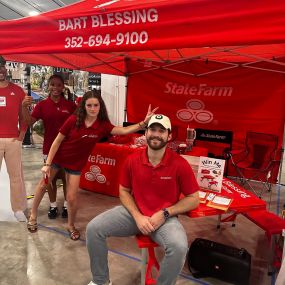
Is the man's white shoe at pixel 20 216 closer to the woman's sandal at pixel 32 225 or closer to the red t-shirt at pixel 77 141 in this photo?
the woman's sandal at pixel 32 225

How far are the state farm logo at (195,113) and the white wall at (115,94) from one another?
62.0 inches

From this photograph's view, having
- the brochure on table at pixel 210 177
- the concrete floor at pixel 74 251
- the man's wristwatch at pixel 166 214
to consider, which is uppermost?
the brochure on table at pixel 210 177

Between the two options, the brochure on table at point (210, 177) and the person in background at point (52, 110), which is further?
the person in background at point (52, 110)

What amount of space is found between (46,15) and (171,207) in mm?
1659

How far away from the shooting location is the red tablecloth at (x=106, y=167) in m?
4.12

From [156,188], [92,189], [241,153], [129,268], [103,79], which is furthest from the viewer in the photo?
[103,79]

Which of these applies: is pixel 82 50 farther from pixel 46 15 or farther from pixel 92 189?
pixel 92 189

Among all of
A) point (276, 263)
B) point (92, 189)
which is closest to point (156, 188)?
point (276, 263)

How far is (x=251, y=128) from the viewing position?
5320mm

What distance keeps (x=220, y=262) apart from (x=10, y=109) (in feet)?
7.90

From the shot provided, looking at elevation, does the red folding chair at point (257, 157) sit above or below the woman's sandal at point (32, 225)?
above

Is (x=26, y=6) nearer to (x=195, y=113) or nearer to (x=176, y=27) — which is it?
(x=195, y=113)

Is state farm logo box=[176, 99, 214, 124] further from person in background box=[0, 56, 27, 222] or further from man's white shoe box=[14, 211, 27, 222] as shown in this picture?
man's white shoe box=[14, 211, 27, 222]

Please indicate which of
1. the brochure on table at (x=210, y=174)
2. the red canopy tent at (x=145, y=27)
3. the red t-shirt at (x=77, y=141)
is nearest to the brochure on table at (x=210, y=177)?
the brochure on table at (x=210, y=174)
